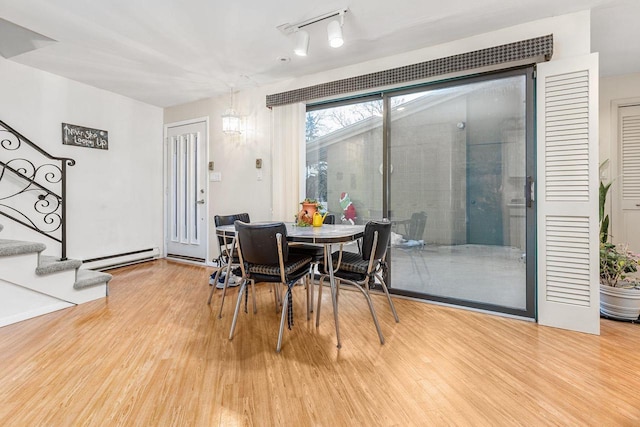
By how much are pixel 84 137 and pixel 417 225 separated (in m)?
4.21

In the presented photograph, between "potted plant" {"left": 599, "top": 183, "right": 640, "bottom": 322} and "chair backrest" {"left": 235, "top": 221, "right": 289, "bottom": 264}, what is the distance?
109 inches

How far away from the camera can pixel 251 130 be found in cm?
401

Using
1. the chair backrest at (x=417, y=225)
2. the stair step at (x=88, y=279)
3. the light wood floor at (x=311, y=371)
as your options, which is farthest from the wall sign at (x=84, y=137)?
the chair backrest at (x=417, y=225)

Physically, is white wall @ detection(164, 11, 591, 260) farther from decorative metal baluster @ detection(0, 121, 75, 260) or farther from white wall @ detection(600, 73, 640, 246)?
white wall @ detection(600, 73, 640, 246)

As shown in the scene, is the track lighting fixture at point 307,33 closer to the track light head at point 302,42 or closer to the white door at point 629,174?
the track light head at point 302,42

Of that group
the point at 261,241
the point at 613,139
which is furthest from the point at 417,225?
the point at 613,139

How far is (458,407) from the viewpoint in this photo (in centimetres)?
147

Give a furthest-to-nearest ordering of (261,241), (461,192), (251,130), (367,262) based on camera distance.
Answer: (251,130) < (461,192) < (367,262) < (261,241)

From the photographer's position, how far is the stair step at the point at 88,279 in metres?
2.89

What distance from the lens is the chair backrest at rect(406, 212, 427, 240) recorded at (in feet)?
9.96

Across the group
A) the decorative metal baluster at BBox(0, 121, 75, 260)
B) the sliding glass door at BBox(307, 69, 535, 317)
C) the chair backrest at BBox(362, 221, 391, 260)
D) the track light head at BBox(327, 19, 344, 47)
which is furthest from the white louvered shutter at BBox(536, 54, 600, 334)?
the decorative metal baluster at BBox(0, 121, 75, 260)

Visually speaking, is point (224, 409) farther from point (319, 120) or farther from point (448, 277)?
point (319, 120)

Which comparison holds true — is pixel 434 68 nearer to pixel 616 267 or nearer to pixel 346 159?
pixel 346 159

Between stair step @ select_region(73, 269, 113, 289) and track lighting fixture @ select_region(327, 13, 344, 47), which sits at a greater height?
track lighting fixture @ select_region(327, 13, 344, 47)
